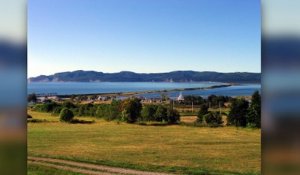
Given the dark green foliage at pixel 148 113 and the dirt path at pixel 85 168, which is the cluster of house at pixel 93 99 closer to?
the dark green foliage at pixel 148 113

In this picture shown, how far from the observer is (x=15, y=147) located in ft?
4.38

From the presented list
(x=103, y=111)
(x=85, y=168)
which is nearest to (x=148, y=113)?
(x=103, y=111)

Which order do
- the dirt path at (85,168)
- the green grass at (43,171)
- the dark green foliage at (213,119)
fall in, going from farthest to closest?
1. the dark green foliage at (213,119)
2. the dirt path at (85,168)
3. the green grass at (43,171)

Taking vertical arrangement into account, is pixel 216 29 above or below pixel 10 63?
above

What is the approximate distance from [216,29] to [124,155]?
17.8ft

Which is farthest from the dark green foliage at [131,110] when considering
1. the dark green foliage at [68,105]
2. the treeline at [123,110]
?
the dark green foliage at [68,105]

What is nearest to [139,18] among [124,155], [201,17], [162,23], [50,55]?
[162,23]

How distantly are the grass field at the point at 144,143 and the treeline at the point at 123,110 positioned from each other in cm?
23

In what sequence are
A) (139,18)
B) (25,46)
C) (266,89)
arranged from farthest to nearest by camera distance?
(139,18)
(25,46)
(266,89)

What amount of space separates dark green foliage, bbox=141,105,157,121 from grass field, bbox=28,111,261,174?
0.30 m

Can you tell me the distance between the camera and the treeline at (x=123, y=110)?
12.0 meters

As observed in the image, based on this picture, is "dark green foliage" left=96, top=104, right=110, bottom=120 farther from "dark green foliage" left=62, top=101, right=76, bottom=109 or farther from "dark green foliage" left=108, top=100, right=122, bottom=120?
"dark green foliage" left=62, top=101, right=76, bottom=109

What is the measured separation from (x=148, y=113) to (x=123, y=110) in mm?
887

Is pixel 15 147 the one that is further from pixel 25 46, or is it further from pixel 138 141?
pixel 138 141
